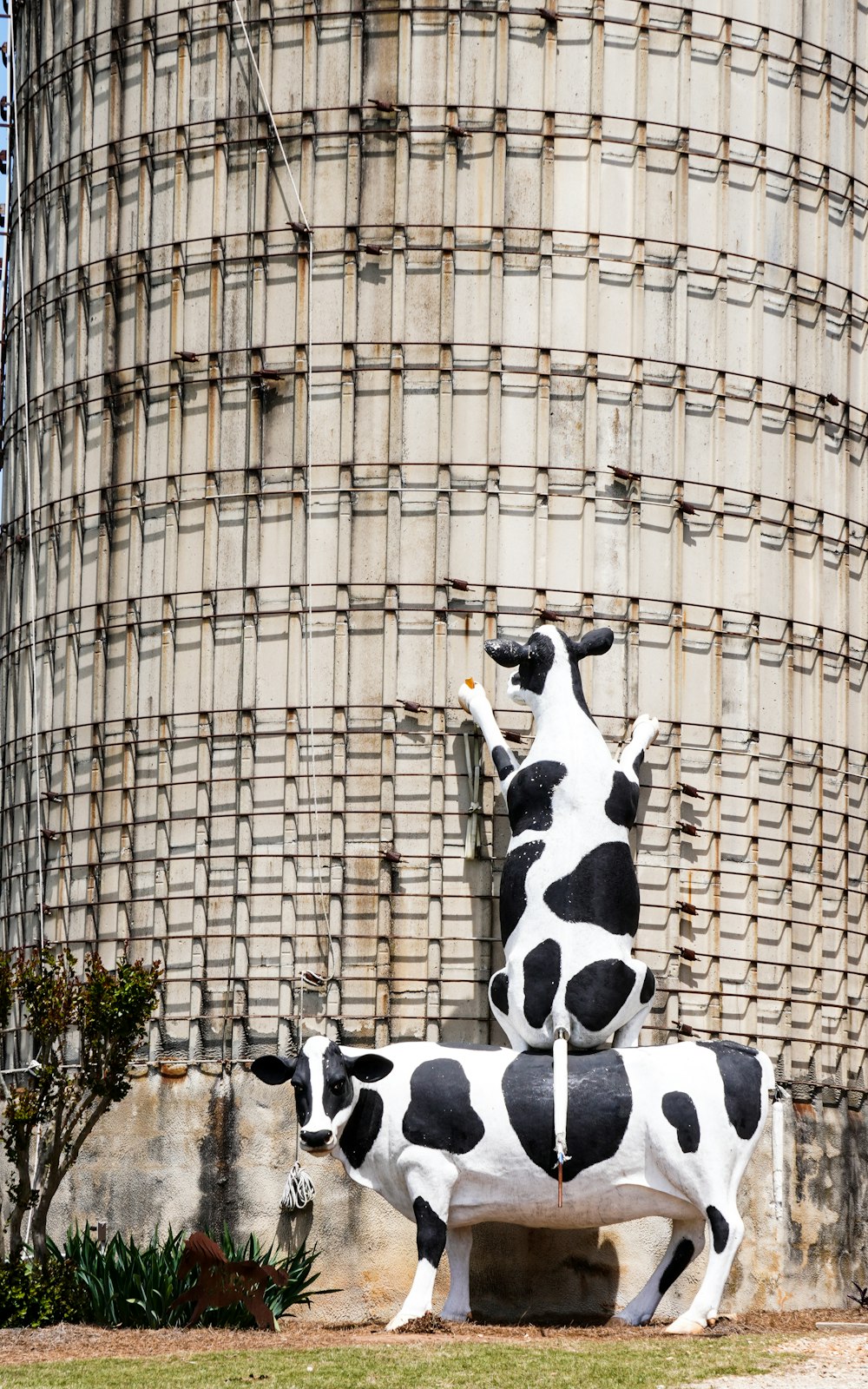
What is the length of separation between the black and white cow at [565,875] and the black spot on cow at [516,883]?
0.04 ft

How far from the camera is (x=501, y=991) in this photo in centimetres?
2447

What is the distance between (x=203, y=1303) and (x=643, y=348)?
41.5ft

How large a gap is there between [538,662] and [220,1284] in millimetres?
Result: 7533

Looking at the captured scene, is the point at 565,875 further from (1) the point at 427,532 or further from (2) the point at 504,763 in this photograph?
(1) the point at 427,532

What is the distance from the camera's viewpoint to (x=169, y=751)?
2783cm

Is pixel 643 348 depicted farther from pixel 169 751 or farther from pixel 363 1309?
pixel 363 1309

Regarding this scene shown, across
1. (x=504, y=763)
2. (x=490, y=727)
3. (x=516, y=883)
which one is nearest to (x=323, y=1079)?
(x=516, y=883)

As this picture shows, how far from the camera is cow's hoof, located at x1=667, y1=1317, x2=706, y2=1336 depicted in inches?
A: 866

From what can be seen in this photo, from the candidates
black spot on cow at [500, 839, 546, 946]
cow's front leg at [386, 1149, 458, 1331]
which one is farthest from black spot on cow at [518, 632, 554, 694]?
cow's front leg at [386, 1149, 458, 1331]

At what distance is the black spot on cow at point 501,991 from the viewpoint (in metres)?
24.4

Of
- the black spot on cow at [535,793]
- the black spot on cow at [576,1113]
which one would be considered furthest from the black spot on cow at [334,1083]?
the black spot on cow at [535,793]

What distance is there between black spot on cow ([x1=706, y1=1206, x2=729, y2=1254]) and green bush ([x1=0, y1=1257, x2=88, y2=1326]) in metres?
6.28

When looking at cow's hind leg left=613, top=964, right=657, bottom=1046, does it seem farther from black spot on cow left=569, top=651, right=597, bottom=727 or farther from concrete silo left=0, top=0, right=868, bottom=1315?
black spot on cow left=569, top=651, right=597, bottom=727

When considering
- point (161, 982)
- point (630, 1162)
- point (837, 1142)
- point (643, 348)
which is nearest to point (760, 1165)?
point (837, 1142)
